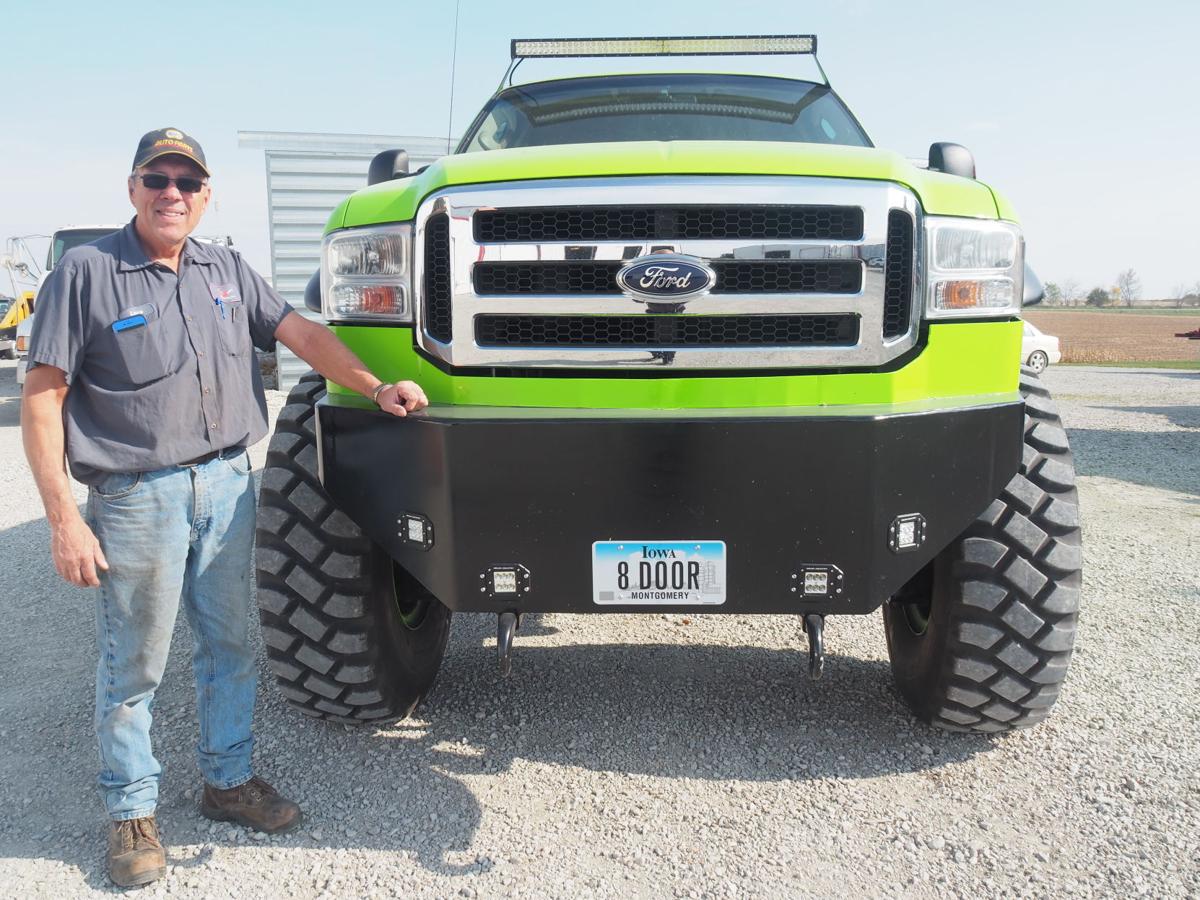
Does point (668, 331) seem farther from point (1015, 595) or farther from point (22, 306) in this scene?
point (22, 306)

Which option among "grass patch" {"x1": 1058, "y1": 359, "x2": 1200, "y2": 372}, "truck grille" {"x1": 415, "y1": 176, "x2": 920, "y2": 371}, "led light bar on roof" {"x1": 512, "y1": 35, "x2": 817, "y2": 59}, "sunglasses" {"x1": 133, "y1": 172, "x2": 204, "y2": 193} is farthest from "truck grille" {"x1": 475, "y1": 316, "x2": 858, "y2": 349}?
"grass patch" {"x1": 1058, "y1": 359, "x2": 1200, "y2": 372}

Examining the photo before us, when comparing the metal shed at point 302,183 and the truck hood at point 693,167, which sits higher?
the metal shed at point 302,183

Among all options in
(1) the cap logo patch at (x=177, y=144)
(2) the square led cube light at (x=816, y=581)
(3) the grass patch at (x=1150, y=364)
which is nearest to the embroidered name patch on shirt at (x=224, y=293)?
(1) the cap logo patch at (x=177, y=144)

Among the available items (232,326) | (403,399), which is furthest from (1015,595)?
(232,326)

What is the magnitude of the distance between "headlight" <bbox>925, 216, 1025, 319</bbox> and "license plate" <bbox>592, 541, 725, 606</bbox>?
86cm

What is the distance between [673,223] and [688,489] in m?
0.67

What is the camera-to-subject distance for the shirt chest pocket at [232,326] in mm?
2566

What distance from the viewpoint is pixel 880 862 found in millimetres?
2393

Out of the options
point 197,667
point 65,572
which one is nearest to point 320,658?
point 197,667

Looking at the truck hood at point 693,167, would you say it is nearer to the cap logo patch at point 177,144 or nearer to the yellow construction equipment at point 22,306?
the cap logo patch at point 177,144

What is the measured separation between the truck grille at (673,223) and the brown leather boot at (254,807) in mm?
1692

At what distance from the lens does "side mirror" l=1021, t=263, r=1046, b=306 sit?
9.20 feet

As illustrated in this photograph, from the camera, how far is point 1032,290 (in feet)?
9.42

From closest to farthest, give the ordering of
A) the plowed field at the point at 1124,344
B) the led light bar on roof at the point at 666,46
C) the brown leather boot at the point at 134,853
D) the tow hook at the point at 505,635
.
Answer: the brown leather boot at the point at 134,853, the tow hook at the point at 505,635, the led light bar on roof at the point at 666,46, the plowed field at the point at 1124,344
